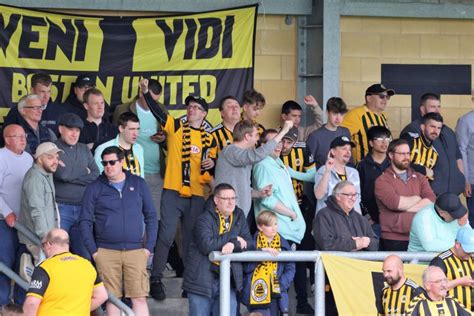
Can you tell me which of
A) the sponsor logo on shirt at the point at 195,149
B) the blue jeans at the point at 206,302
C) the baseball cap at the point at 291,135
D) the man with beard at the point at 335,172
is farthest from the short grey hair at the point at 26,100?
the man with beard at the point at 335,172

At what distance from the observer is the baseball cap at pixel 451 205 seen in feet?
36.6

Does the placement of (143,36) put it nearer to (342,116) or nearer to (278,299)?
(342,116)

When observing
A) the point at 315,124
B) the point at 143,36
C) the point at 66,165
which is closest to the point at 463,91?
the point at 315,124

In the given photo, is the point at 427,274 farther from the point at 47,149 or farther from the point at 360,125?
the point at 360,125

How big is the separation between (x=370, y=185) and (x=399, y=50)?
2344mm

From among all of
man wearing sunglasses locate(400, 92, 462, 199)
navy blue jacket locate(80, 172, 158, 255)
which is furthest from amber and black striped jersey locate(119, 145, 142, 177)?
man wearing sunglasses locate(400, 92, 462, 199)

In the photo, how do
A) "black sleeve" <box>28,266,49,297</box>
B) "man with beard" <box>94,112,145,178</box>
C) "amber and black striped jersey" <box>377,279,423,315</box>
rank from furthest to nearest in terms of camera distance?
"man with beard" <box>94,112,145,178</box> < "amber and black striped jersey" <box>377,279,423,315</box> < "black sleeve" <box>28,266,49,297</box>

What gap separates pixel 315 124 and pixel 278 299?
3071 millimetres

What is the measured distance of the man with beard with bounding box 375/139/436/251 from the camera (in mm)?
11898

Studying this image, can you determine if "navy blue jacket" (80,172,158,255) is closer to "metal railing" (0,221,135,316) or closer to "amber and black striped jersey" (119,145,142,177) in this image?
"metal railing" (0,221,135,316)

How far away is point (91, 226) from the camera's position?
1084 centimetres

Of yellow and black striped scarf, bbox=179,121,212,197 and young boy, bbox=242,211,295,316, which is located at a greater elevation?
yellow and black striped scarf, bbox=179,121,212,197

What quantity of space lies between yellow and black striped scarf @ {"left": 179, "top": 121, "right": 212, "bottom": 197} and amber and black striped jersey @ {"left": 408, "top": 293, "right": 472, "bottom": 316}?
2.76 m

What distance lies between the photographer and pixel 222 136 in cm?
1233
